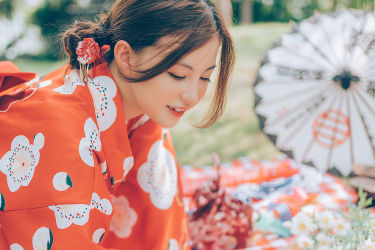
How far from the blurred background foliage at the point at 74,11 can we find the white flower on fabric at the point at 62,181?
8270 millimetres

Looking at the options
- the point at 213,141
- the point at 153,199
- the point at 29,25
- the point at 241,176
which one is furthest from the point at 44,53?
the point at 153,199

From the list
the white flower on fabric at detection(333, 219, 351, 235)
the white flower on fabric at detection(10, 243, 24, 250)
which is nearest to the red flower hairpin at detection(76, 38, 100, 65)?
the white flower on fabric at detection(10, 243, 24, 250)

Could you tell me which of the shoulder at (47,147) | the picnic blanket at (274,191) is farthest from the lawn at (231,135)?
the shoulder at (47,147)

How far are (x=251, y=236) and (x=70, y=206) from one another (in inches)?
46.7

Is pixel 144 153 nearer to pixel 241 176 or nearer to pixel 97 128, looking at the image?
pixel 97 128

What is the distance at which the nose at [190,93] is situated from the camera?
1.56 metres

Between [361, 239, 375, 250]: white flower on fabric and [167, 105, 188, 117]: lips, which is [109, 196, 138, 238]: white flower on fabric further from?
[361, 239, 375, 250]: white flower on fabric

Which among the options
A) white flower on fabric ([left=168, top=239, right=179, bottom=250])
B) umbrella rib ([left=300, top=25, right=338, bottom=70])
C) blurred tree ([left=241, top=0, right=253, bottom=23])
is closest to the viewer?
white flower on fabric ([left=168, top=239, right=179, bottom=250])

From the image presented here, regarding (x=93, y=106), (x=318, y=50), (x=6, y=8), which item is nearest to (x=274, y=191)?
(x=318, y=50)

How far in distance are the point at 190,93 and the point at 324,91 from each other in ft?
4.11

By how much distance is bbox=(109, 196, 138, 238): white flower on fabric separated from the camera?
1971 millimetres

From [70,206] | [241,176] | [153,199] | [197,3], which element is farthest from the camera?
[241,176]

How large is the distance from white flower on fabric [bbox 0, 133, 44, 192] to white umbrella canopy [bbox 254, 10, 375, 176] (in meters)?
1.65

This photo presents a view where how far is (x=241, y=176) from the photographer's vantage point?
3.06 meters
